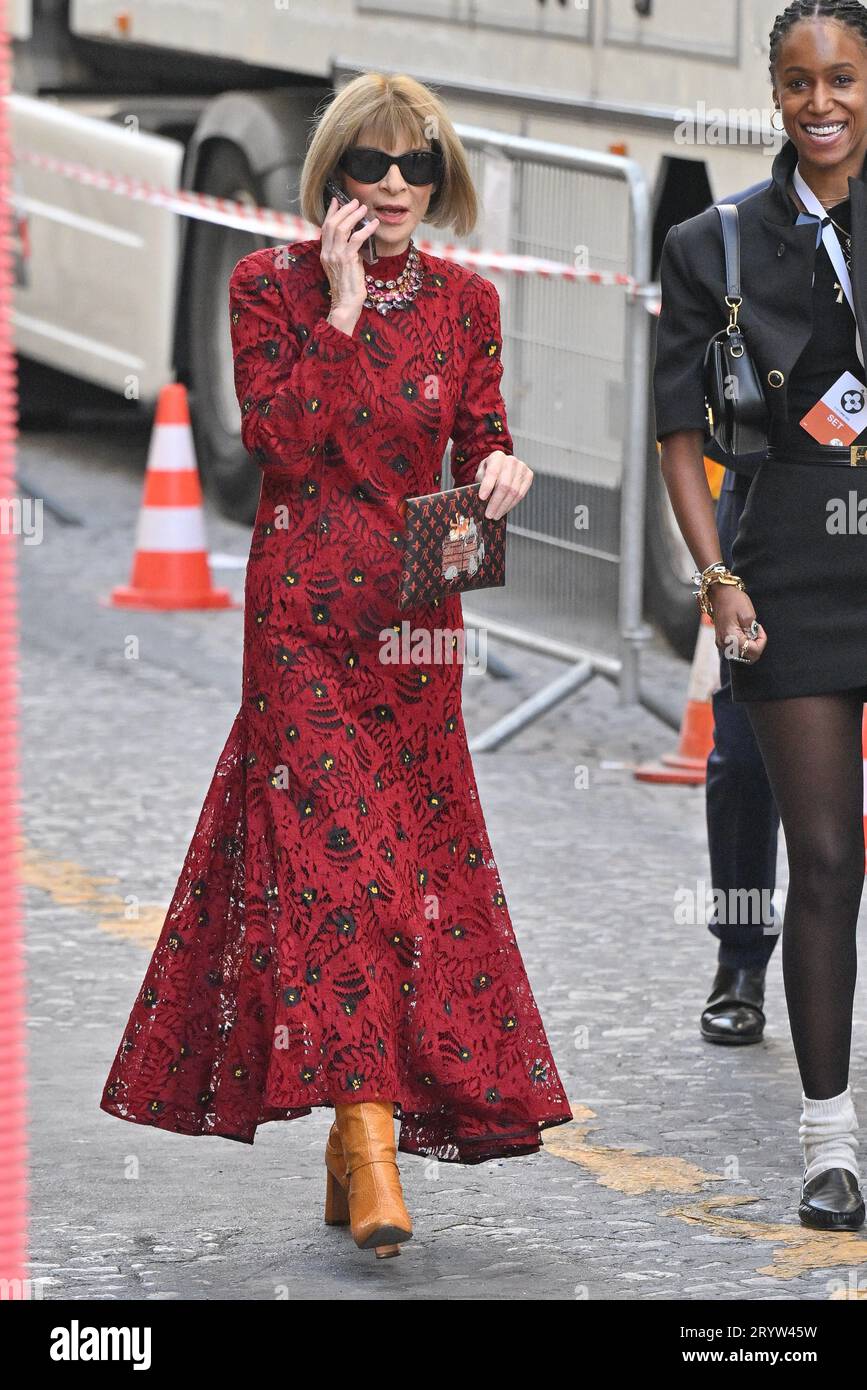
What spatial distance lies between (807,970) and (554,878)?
8.20 ft

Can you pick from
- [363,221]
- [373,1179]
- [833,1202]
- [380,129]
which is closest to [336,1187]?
[373,1179]

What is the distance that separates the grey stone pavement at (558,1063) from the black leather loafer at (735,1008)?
0.04 metres

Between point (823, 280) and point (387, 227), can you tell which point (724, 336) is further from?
point (387, 227)

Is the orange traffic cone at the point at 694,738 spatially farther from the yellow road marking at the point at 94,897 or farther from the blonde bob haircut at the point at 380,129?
the blonde bob haircut at the point at 380,129

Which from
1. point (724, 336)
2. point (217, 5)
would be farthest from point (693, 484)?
point (217, 5)

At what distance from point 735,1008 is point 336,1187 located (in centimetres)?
143

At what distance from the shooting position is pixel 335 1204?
470 centimetres

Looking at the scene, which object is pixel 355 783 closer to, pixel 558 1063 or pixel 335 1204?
pixel 335 1204

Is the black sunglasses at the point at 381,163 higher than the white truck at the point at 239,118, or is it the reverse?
the black sunglasses at the point at 381,163

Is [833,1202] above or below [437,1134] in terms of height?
below

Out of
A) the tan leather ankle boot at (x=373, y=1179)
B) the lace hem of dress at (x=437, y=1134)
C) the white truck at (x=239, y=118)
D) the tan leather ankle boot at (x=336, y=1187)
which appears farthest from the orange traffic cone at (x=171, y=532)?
the tan leather ankle boot at (x=373, y=1179)

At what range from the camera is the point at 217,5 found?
41.5 feet

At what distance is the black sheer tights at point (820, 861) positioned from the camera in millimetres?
4656

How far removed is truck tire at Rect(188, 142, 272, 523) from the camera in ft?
40.5
